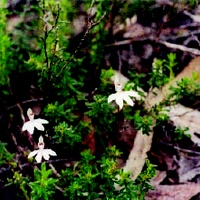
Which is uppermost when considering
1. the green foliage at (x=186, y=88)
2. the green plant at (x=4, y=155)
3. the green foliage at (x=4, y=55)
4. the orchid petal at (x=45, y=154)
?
the green foliage at (x=4, y=55)

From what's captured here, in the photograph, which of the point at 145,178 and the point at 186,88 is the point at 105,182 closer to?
the point at 145,178

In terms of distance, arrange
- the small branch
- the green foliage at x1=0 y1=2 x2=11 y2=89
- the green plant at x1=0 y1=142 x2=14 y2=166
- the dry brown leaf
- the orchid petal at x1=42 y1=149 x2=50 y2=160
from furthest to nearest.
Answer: the small branch
the green foliage at x1=0 y1=2 x2=11 y2=89
the dry brown leaf
the green plant at x1=0 y1=142 x2=14 y2=166
the orchid petal at x1=42 y1=149 x2=50 y2=160

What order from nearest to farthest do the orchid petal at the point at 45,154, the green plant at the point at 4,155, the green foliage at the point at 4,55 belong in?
the orchid petal at the point at 45,154, the green plant at the point at 4,155, the green foliage at the point at 4,55

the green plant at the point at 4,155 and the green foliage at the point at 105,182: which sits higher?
the green plant at the point at 4,155

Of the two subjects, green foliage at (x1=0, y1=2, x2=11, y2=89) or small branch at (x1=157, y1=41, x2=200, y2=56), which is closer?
green foliage at (x1=0, y1=2, x2=11, y2=89)

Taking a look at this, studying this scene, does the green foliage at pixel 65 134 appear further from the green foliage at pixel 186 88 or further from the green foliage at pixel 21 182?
the green foliage at pixel 186 88

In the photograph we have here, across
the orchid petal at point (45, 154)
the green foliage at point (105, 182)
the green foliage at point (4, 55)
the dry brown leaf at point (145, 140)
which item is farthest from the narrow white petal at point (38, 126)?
the green foliage at point (4, 55)

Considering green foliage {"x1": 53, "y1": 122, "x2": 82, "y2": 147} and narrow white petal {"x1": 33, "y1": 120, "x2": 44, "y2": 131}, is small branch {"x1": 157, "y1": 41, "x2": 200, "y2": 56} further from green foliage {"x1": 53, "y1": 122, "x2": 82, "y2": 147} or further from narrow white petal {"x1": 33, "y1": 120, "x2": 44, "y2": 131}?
narrow white petal {"x1": 33, "y1": 120, "x2": 44, "y2": 131}

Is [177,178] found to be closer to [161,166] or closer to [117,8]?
[161,166]

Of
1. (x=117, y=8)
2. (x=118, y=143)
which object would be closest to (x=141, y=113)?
(x=118, y=143)

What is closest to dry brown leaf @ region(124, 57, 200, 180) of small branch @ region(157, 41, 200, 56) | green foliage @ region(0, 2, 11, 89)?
small branch @ region(157, 41, 200, 56)

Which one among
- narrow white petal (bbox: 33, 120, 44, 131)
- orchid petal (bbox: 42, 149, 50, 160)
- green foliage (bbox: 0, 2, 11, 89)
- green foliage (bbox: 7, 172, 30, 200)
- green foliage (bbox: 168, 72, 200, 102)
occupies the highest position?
green foliage (bbox: 0, 2, 11, 89)
